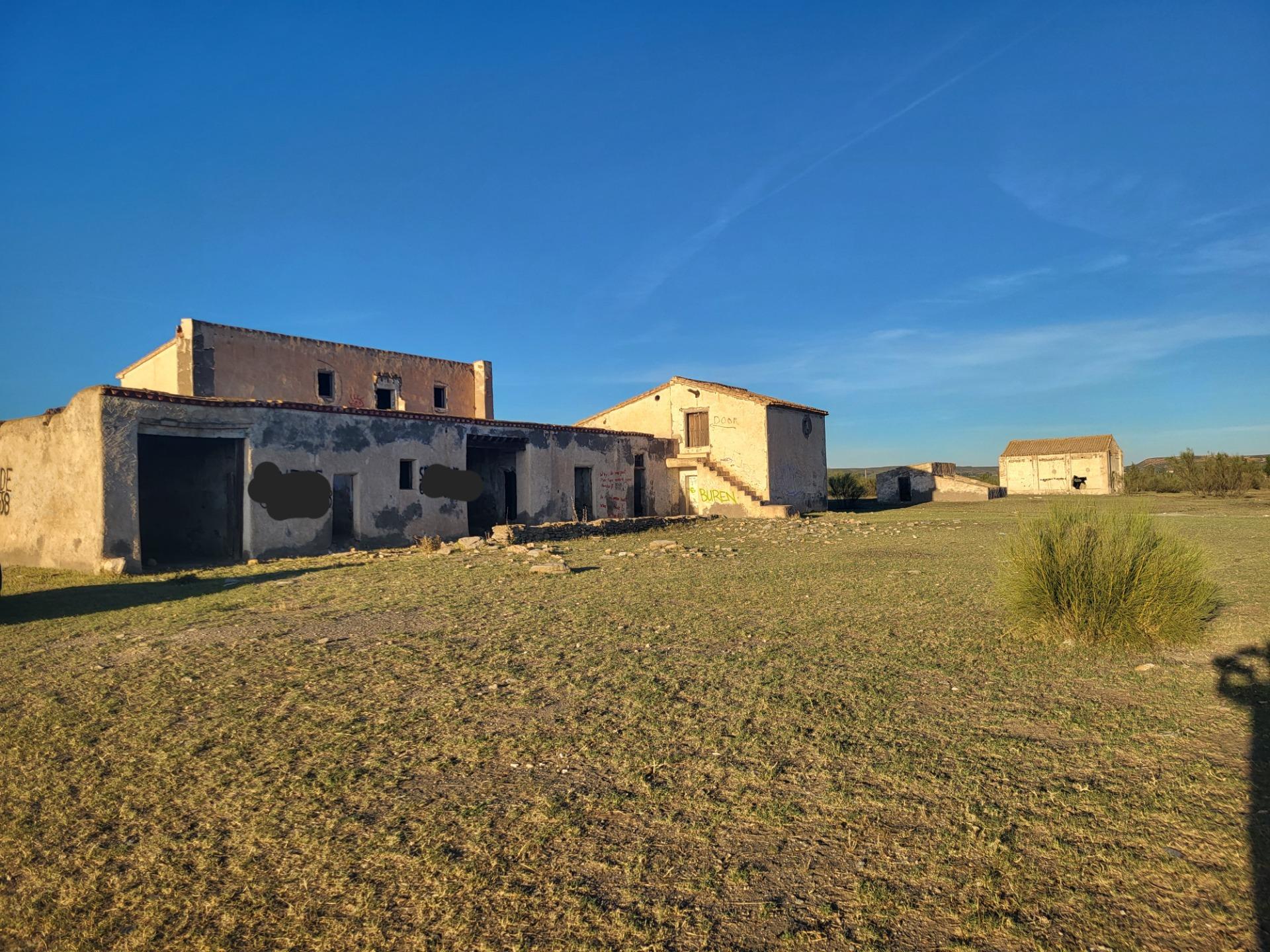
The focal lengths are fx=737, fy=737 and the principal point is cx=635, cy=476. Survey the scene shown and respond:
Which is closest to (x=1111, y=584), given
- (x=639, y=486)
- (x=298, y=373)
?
(x=639, y=486)

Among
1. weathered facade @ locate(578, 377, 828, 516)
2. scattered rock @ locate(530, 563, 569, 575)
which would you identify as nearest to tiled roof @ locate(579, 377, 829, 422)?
weathered facade @ locate(578, 377, 828, 516)

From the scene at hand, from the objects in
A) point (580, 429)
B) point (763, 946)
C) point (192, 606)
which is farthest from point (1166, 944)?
point (580, 429)

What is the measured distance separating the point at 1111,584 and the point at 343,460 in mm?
14975

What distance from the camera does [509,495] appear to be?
22.8 metres

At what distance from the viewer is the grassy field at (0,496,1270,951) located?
2586 mm

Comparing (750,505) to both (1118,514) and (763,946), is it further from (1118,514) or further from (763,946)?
(763,946)

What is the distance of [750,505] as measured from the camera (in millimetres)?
26406

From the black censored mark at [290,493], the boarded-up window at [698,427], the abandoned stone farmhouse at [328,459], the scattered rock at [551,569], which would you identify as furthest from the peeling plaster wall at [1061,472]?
the black censored mark at [290,493]

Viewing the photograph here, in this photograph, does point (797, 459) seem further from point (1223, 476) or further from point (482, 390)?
point (1223, 476)

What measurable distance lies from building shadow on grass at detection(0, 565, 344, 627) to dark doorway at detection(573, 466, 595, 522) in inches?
455

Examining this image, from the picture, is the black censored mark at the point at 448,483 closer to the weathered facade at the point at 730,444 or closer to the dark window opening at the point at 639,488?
the dark window opening at the point at 639,488

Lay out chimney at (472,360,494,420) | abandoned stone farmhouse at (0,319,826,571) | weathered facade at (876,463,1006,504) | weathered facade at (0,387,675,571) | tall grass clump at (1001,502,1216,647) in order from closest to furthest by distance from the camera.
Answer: tall grass clump at (1001,502,1216,647)
weathered facade at (0,387,675,571)
abandoned stone farmhouse at (0,319,826,571)
chimney at (472,360,494,420)
weathered facade at (876,463,1006,504)

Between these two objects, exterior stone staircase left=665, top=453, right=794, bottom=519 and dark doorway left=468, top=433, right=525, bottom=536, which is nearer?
dark doorway left=468, top=433, right=525, bottom=536

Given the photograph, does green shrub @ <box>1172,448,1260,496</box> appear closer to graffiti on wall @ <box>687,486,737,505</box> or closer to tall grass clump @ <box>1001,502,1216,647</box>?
graffiti on wall @ <box>687,486,737,505</box>
